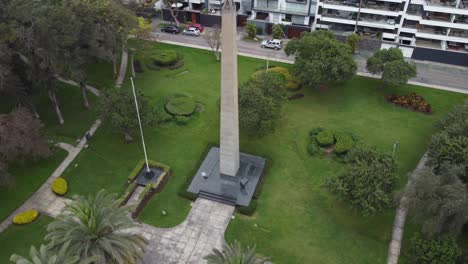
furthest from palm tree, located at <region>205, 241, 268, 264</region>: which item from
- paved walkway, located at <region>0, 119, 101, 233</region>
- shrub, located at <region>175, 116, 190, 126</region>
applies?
shrub, located at <region>175, 116, 190, 126</region>

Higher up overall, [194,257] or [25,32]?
[25,32]

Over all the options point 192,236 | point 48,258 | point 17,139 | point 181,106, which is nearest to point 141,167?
point 192,236

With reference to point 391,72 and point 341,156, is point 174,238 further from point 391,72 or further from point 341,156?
point 391,72

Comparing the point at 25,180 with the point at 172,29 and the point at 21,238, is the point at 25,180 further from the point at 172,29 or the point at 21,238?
the point at 172,29

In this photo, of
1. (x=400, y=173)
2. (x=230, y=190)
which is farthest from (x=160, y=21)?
(x=400, y=173)

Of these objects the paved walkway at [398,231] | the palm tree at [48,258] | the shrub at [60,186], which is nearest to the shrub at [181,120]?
the shrub at [60,186]

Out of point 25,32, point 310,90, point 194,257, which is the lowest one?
point 194,257
